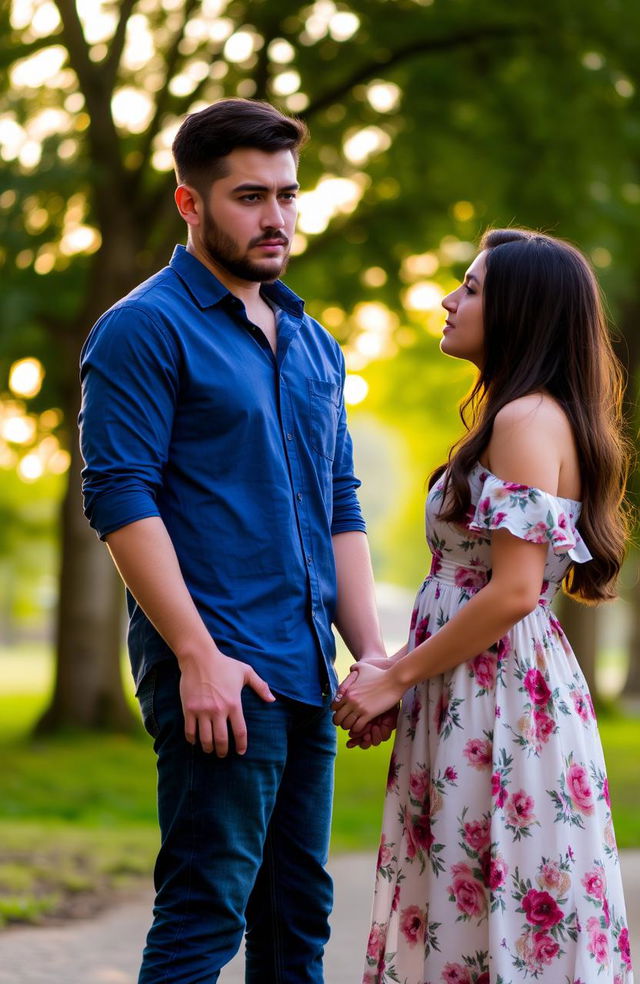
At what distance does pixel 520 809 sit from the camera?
279 cm

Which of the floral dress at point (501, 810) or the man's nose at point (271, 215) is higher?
the man's nose at point (271, 215)

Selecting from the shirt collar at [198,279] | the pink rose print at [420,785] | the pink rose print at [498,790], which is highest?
the shirt collar at [198,279]

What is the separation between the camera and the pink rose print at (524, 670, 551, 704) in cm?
285

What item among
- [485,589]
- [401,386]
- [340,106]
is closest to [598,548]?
[485,589]

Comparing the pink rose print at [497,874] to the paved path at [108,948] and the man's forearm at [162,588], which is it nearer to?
the man's forearm at [162,588]

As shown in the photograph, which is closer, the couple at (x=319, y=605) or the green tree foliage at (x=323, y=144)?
the couple at (x=319, y=605)

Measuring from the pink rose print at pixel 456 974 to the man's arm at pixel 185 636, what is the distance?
749 millimetres

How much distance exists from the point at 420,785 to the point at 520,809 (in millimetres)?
271

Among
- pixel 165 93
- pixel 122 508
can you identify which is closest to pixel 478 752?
pixel 122 508

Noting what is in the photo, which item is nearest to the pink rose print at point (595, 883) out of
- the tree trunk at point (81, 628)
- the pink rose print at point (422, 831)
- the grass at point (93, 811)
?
the pink rose print at point (422, 831)

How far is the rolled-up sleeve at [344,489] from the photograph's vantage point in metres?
3.15

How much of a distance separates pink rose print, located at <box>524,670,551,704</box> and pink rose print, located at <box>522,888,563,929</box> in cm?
40

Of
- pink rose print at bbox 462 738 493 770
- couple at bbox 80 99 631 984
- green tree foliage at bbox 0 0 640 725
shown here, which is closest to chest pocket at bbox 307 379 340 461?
couple at bbox 80 99 631 984

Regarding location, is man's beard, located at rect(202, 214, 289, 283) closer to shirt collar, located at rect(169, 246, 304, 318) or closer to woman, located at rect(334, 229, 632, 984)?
shirt collar, located at rect(169, 246, 304, 318)
